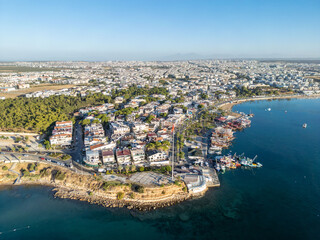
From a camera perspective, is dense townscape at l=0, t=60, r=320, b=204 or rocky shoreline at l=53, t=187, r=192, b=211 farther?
dense townscape at l=0, t=60, r=320, b=204

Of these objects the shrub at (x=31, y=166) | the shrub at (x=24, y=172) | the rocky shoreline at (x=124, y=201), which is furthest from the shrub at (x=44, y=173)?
the rocky shoreline at (x=124, y=201)

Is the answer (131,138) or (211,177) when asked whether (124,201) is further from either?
(131,138)

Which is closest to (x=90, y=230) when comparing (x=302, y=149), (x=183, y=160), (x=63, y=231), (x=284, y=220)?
(x=63, y=231)

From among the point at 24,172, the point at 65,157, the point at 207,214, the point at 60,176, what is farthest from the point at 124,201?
the point at 24,172

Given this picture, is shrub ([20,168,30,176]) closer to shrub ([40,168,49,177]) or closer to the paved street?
shrub ([40,168,49,177])

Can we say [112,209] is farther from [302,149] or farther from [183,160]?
[302,149]

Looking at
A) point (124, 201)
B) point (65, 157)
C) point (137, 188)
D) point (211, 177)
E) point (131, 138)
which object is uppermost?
point (131, 138)

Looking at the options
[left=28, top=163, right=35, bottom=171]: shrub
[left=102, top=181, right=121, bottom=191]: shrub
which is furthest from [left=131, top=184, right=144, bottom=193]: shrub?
[left=28, top=163, right=35, bottom=171]: shrub

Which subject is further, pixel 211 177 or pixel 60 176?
pixel 211 177

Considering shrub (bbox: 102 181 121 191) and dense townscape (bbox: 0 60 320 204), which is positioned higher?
dense townscape (bbox: 0 60 320 204)
